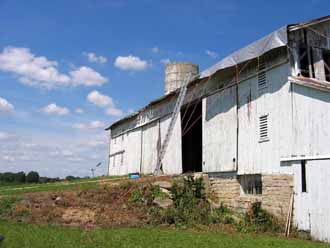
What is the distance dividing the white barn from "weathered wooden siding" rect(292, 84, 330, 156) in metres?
0.03

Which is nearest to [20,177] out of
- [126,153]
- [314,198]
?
[126,153]

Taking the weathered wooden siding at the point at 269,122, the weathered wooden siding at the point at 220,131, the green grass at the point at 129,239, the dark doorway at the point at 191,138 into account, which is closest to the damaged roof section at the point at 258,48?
the weathered wooden siding at the point at 269,122

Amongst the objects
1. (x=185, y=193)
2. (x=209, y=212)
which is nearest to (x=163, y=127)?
(x=185, y=193)

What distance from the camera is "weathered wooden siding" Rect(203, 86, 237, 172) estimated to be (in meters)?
17.7

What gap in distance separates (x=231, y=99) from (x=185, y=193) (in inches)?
176

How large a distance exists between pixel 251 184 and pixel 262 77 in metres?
4.21

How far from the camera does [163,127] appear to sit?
2420 cm

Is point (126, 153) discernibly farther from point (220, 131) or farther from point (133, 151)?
point (220, 131)

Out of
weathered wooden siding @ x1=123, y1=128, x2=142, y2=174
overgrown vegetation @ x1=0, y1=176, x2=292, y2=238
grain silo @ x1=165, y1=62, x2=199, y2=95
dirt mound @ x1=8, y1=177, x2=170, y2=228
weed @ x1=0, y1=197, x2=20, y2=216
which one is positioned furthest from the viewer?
weathered wooden siding @ x1=123, y1=128, x2=142, y2=174

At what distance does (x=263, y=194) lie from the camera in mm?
15312

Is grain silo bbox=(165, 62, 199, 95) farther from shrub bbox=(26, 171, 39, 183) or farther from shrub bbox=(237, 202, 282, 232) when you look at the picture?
shrub bbox=(26, 171, 39, 183)

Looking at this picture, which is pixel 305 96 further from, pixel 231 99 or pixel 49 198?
pixel 49 198

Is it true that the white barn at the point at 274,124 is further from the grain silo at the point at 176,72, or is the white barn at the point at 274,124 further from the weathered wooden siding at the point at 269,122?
the grain silo at the point at 176,72

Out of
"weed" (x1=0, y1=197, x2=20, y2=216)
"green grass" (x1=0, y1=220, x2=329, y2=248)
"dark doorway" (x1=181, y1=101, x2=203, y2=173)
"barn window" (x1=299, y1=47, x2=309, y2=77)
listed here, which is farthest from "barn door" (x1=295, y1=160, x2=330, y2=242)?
"weed" (x1=0, y1=197, x2=20, y2=216)
